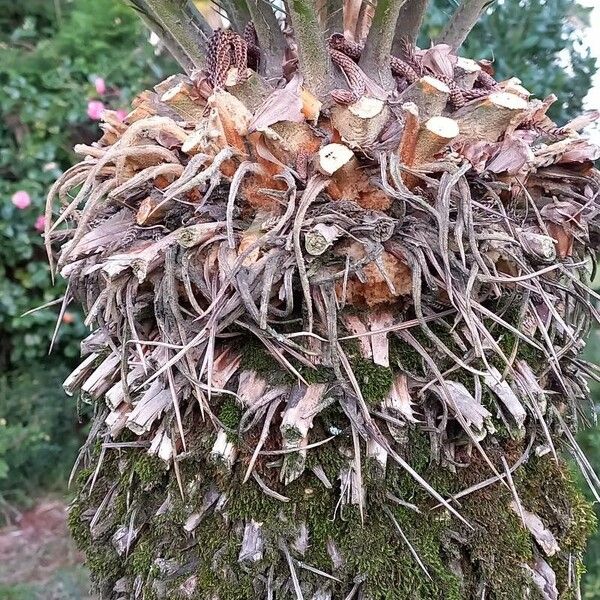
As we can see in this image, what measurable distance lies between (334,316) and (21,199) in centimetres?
167

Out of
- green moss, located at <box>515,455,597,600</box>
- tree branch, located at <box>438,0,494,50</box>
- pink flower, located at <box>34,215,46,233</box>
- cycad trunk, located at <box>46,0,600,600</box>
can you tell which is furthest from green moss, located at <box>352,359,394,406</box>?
pink flower, located at <box>34,215,46,233</box>

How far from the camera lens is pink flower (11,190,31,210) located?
1.94 meters

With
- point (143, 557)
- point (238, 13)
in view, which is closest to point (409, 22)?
point (238, 13)

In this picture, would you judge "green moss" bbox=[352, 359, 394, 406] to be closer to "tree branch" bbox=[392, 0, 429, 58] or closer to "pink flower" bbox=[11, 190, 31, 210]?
"tree branch" bbox=[392, 0, 429, 58]

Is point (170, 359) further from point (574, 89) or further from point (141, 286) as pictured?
point (574, 89)

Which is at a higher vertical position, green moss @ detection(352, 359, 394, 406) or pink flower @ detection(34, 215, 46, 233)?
pink flower @ detection(34, 215, 46, 233)

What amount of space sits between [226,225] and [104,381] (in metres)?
0.26

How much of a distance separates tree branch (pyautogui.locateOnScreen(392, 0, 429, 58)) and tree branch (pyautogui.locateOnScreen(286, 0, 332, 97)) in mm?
117

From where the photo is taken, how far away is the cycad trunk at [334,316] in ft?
1.95

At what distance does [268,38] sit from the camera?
2.32ft

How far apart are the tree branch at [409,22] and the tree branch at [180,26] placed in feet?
0.74

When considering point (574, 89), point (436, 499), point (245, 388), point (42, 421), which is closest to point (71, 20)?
point (42, 421)

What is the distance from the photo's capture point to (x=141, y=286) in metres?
0.66

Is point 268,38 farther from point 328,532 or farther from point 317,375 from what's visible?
point 328,532
